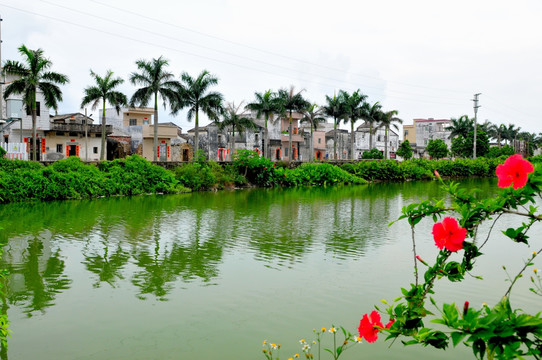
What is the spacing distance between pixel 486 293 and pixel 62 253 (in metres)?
9.50

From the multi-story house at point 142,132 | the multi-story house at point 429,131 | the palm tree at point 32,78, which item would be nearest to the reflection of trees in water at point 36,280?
the palm tree at point 32,78

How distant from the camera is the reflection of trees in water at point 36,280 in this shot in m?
8.43

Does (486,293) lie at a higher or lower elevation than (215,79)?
lower

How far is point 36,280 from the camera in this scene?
32.3 ft

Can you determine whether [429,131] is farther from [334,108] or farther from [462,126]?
[334,108]

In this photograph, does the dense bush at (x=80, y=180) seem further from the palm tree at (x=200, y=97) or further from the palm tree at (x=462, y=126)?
the palm tree at (x=462, y=126)

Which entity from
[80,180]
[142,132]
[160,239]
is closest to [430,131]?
[142,132]

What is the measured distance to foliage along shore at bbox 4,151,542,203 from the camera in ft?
86.9

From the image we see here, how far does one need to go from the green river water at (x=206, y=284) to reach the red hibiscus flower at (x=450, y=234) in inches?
140

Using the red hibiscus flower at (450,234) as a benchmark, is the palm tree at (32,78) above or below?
above

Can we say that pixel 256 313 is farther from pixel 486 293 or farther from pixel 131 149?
pixel 131 149

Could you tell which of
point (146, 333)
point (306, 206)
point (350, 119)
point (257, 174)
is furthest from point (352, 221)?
point (350, 119)

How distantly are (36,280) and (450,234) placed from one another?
8.90 metres

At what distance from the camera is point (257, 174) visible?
40.9 metres
